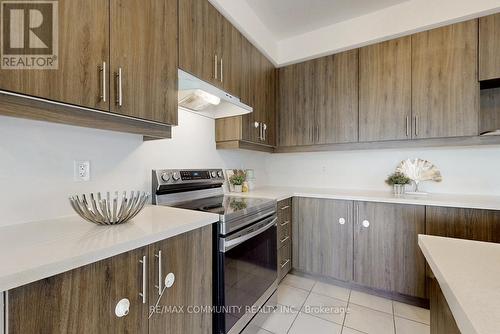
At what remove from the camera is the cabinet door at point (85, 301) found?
1.94ft

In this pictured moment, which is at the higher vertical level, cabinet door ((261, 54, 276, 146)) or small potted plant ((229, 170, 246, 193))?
cabinet door ((261, 54, 276, 146))

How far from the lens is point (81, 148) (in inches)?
47.8

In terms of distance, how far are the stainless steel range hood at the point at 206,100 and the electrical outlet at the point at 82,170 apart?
76 centimetres

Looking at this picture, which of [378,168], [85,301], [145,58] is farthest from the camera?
[378,168]

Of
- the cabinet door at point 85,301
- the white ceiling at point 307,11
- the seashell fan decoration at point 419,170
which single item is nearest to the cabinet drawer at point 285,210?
the seashell fan decoration at point 419,170

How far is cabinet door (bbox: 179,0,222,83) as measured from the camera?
1428 millimetres

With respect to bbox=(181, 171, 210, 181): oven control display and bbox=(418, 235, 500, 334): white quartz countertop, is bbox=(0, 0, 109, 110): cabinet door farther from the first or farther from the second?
bbox=(418, 235, 500, 334): white quartz countertop

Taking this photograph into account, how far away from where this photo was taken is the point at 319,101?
249 cm

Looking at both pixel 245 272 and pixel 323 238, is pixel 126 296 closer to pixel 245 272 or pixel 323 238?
pixel 245 272

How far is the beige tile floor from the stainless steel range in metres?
0.20

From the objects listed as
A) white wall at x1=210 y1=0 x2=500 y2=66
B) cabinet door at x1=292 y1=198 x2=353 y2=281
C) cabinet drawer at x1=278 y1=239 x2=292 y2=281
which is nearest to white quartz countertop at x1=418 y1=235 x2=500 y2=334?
cabinet door at x1=292 y1=198 x2=353 y2=281

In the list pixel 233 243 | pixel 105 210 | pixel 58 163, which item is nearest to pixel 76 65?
pixel 58 163

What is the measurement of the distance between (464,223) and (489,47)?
143 cm

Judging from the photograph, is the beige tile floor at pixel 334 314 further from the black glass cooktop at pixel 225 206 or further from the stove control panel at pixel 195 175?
the stove control panel at pixel 195 175
